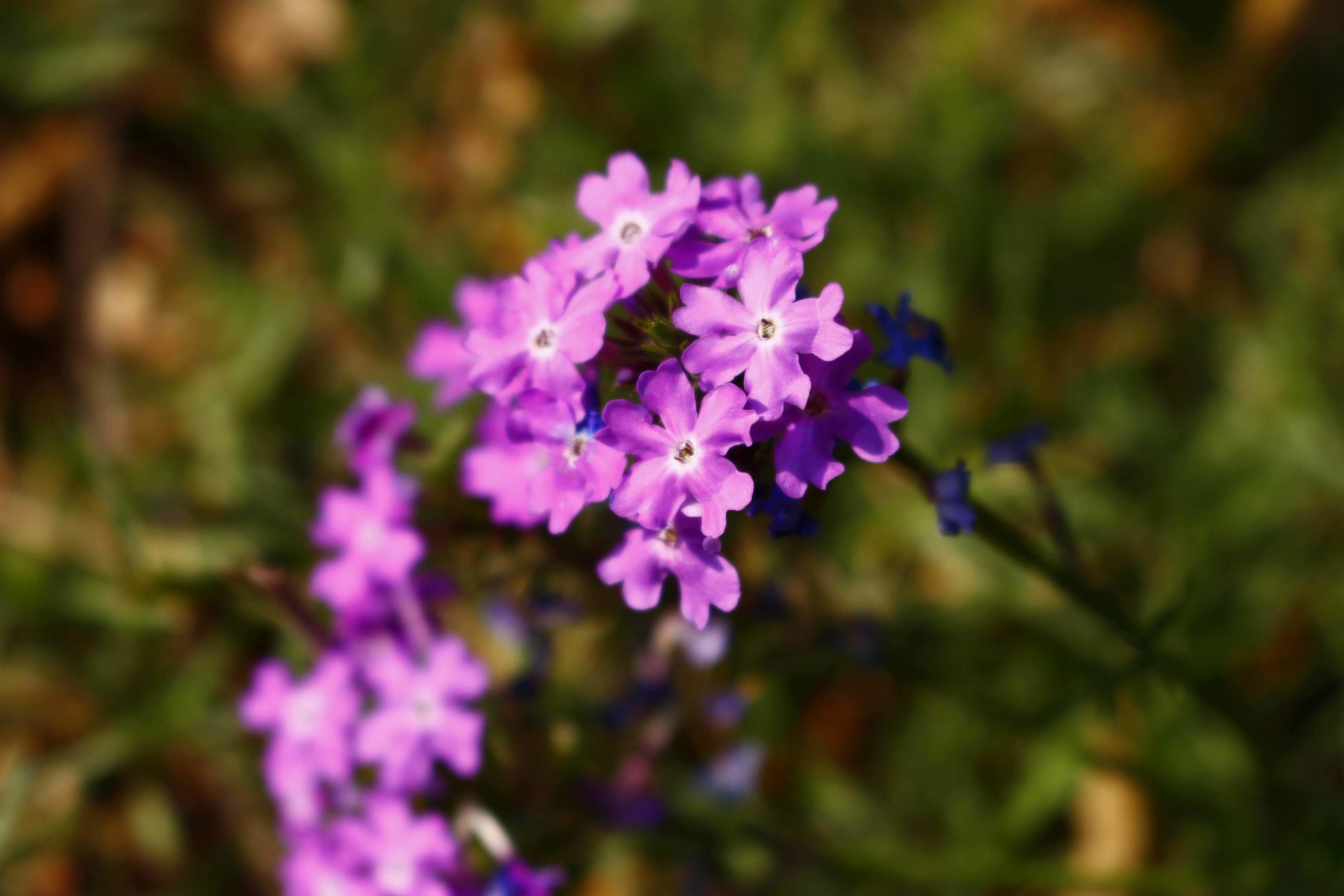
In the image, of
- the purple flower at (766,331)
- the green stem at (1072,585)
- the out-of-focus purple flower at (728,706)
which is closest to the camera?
the purple flower at (766,331)

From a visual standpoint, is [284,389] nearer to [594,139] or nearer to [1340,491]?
[594,139]

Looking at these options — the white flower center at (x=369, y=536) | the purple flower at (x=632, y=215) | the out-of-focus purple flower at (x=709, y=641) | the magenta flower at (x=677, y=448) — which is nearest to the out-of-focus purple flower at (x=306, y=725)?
the white flower center at (x=369, y=536)

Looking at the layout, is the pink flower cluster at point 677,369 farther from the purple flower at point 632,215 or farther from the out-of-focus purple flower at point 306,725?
the out-of-focus purple flower at point 306,725

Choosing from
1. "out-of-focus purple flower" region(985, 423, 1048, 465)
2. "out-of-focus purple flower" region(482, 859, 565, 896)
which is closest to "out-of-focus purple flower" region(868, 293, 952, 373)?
"out-of-focus purple flower" region(985, 423, 1048, 465)

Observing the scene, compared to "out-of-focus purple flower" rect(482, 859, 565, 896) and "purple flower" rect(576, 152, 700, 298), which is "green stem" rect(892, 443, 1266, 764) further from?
"out-of-focus purple flower" rect(482, 859, 565, 896)

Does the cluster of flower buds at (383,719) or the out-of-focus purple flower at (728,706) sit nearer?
the cluster of flower buds at (383,719)

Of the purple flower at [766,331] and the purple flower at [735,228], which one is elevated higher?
the purple flower at [735,228]

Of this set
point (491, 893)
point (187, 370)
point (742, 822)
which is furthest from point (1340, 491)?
point (187, 370)
